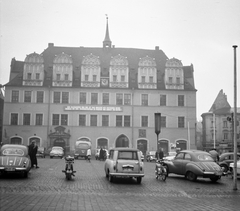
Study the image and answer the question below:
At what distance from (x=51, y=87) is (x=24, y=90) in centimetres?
415

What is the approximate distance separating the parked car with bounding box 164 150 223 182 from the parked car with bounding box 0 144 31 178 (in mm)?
7811

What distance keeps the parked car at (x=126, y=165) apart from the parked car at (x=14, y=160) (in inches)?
159

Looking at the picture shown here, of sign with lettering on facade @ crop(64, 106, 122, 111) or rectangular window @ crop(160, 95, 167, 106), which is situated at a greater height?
rectangular window @ crop(160, 95, 167, 106)

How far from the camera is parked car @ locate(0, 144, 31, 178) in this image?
16391mm

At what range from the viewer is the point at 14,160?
16734 mm

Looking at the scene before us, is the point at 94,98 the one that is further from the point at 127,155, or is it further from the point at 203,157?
the point at 127,155

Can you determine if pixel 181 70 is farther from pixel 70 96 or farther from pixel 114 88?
pixel 70 96

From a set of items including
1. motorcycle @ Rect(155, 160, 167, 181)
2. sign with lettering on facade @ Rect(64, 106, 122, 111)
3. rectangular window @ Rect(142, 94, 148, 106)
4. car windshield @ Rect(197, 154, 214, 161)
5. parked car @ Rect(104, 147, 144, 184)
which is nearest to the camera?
parked car @ Rect(104, 147, 144, 184)

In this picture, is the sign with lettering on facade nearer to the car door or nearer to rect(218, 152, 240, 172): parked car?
rect(218, 152, 240, 172): parked car

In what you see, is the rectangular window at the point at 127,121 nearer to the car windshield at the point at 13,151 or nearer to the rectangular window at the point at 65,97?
the rectangular window at the point at 65,97

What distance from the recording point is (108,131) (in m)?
55.8

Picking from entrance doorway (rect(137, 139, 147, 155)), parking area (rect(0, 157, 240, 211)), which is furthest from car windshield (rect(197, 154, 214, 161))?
entrance doorway (rect(137, 139, 147, 155))

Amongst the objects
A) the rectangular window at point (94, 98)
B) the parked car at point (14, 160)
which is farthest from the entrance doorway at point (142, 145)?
the parked car at point (14, 160)

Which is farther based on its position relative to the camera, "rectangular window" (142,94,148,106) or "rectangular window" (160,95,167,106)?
"rectangular window" (160,95,167,106)
